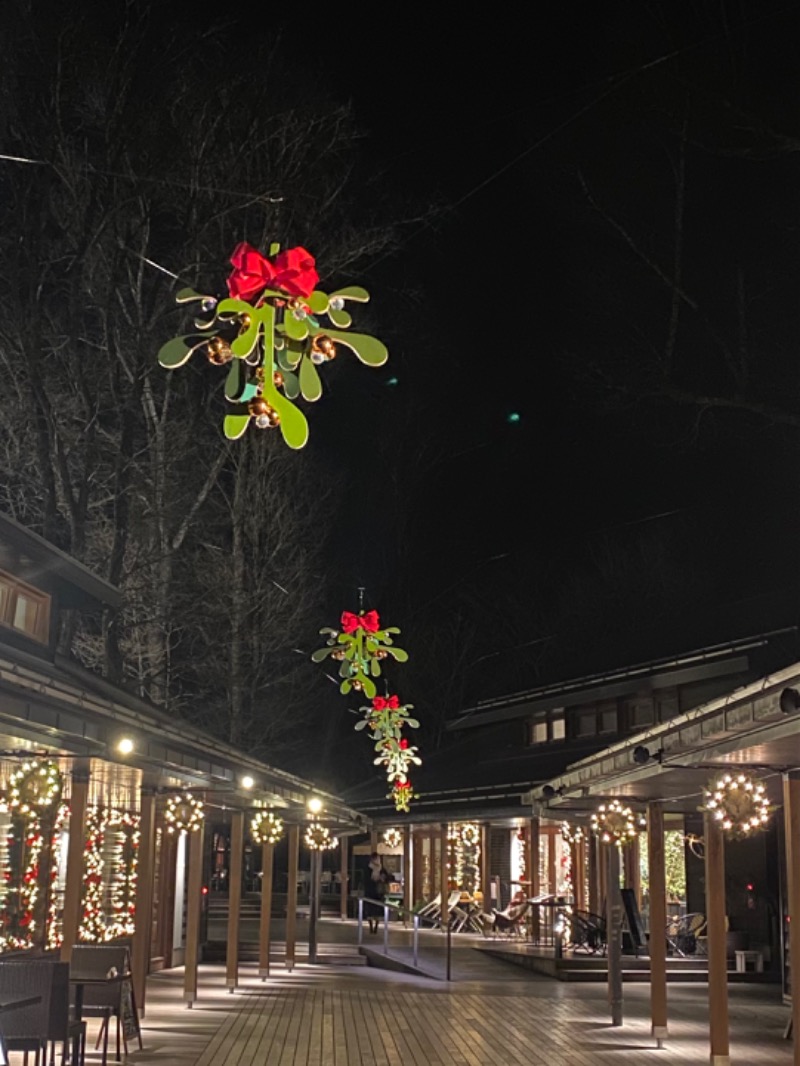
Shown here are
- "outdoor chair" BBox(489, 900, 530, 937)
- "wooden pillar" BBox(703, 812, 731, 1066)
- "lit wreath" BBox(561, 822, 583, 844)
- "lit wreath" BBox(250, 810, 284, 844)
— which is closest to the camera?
"wooden pillar" BBox(703, 812, 731, 1066)

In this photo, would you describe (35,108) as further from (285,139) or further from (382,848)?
(382,848)

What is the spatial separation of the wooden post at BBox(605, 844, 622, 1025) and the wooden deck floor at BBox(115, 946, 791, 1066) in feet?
0.89

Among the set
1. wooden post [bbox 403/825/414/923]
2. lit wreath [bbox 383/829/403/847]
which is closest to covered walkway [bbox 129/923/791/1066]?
wooden post [bbox 403/825/414/923]

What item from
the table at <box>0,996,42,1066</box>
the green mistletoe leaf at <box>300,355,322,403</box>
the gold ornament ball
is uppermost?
the gold ornament ball

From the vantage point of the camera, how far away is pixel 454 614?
43.6 m

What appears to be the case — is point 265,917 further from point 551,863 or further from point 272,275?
point 272,275

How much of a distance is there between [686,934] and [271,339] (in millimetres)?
18993

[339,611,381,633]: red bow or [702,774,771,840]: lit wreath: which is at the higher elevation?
[339,611,381,633]: red bow

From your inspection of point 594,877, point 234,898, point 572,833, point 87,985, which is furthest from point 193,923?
point 594,877

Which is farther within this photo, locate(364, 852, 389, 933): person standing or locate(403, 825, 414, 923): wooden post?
locate(403, 825, 414, 923): wooden post

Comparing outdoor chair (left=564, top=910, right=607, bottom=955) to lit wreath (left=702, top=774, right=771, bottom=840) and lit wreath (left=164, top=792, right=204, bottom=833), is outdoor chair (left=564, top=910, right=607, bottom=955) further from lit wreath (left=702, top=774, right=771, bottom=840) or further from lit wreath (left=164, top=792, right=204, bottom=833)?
lit wreath (left=702, top=774, right=771, bottom=840)

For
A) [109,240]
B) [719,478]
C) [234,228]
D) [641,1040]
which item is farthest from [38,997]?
[719,478]

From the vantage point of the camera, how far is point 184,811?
14.4m

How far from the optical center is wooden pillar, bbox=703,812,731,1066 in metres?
11.0
